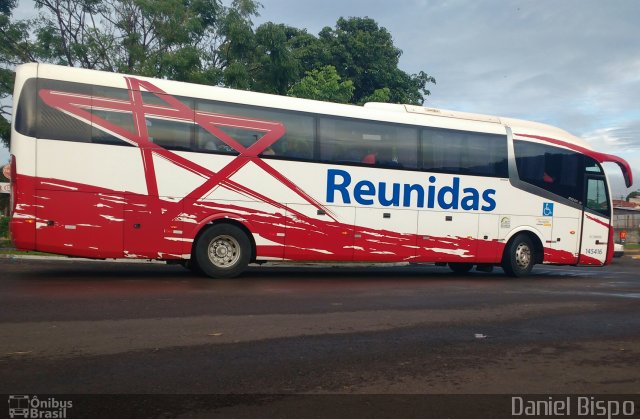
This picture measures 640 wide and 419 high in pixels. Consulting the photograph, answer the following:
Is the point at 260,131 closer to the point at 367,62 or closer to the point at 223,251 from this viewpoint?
the point at 223,251

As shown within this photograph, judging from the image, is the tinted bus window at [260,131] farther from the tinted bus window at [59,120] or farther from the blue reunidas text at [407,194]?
the tinted bus window at [59,120]

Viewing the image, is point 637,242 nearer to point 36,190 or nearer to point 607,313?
point 607,313

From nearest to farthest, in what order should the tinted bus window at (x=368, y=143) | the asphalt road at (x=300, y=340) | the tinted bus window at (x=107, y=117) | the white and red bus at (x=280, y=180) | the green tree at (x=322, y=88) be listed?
the asphalt road at (x=300, y=340), the white and red bus at (x=280, y=180), the tinted bus window at (x=107, y=117), the tinted bus window at (x=368, y=143), the green tree at (x=322, y=88)

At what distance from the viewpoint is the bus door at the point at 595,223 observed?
47.0 ft

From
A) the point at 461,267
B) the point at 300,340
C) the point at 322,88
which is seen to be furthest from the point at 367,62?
the point at 300,340

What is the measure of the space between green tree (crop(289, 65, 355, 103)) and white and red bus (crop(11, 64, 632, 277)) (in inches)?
357

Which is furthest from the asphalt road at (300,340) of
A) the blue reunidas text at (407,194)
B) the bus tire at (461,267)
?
the bus tire at (461,267)

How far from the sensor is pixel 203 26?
20094 millimetres

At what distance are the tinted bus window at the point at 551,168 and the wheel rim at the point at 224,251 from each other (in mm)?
7069

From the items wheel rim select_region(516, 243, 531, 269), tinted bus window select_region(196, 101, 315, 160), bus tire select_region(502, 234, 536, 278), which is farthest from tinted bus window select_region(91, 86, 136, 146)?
wheel rim select_region(516, 243, 531, 269)

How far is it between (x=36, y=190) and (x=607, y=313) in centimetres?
913

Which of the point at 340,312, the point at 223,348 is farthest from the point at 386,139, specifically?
the point at 223,348

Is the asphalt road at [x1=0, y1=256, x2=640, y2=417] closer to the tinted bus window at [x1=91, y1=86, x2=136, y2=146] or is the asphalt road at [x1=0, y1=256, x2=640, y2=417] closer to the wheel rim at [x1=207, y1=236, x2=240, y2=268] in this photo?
the wheel rim at [x1=207, y1=236, x2=240, y2=268]

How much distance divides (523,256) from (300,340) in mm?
9476
